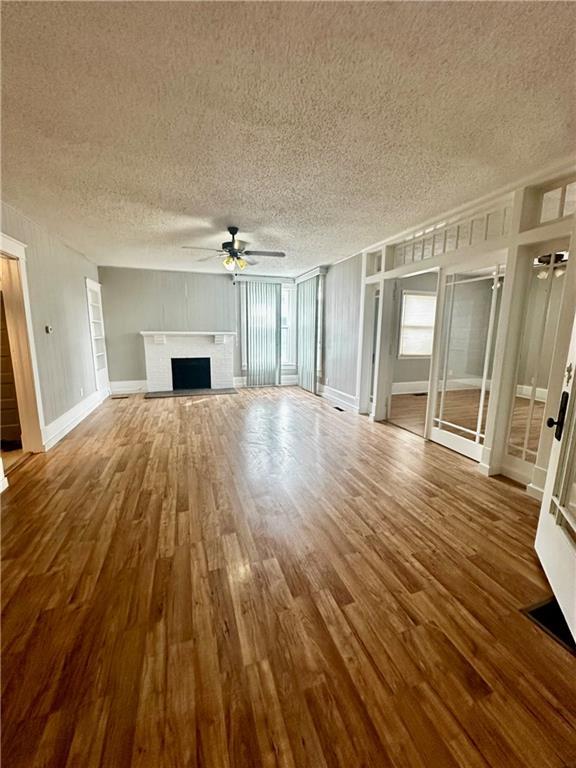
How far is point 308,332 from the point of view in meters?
7.19

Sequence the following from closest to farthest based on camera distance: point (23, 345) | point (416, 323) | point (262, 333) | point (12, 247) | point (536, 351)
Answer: point (536, 351) < point (12, 247) < point (23, 345) < point (416, 323) < point (262, 333)

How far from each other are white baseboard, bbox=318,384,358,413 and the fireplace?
2.76 metres

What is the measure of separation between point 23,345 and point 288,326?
573 cm

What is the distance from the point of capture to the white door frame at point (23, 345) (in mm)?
3346

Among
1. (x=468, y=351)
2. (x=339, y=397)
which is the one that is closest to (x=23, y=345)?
(x=339, y=397)

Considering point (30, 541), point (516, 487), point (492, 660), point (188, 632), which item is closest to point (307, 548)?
point (188, 632)

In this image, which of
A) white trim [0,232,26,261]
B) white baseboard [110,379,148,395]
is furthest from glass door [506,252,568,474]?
white baseboard [110,379,148,395]

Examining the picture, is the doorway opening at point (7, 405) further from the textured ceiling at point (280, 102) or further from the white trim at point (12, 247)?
the textured ceiling at point (280, 102)

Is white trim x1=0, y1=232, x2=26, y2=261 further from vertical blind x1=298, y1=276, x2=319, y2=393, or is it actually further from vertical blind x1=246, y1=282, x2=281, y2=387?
vertical blind x1=298, y1=276, x2=319, y2=393

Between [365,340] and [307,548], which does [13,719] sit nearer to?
[307,548]

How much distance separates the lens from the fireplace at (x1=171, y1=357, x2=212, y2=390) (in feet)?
24.0

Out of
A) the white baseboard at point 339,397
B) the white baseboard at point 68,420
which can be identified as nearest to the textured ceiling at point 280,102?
the white baseboard at point 68,420

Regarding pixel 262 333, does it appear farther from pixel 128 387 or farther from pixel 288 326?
pixel 128 387

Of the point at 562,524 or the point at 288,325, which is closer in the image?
the point at 562,524
